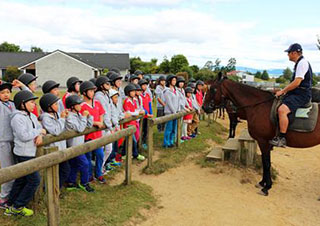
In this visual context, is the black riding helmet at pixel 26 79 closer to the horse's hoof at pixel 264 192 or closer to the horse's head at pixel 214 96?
the horse's head at pixel 214 96

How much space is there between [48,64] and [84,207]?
37109 mm

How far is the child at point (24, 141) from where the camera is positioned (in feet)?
11.9

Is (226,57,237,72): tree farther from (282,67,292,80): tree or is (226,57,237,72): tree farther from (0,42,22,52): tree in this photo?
(0,42,22,52): tree

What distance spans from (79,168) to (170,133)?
3.83m

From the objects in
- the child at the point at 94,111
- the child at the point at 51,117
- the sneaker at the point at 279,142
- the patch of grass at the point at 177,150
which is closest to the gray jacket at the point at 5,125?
the child at the point at 51,117

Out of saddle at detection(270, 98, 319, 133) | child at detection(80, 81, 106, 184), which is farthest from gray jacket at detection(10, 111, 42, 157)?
saddle at detection(270, 98, 319, 133)

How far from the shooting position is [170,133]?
26.7ft

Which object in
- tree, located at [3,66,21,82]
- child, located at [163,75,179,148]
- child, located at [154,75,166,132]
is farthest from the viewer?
tree, located at [3,66,21,82]

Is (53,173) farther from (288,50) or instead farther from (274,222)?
(288,50)

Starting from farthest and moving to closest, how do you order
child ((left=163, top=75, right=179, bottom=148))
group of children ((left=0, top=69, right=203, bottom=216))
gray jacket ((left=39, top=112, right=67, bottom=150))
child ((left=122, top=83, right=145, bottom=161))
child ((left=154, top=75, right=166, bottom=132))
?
child ((left=154, top=75, right=166, bottom=132)) → child ((left=163, top=75, right=179, bottom=148)) → child ((left=122, top=83, right=145, bottom=161)) → gray jacket ((left=39, top=112, right=67, bottom=150)) → group of children ((left=0, top=69, right=203, bottom=216))

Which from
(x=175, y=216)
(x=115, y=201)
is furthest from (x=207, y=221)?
(x=115, y=201)

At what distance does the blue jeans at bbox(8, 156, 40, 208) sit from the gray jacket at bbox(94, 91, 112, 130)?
1.68 metres

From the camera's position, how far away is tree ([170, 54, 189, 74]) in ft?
137

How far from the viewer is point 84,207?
4.28m
